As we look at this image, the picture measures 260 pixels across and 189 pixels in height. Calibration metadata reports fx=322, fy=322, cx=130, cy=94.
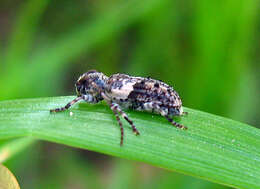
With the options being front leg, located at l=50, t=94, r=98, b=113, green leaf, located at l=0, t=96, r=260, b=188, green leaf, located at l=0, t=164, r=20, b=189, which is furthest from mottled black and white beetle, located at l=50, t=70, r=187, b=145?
green leaf, located at l=0, t=164, r=20, b=189

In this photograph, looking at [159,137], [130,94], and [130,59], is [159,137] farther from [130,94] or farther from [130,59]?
[130,59]

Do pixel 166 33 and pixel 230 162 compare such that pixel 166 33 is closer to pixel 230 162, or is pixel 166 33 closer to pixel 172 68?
pixel 172 68

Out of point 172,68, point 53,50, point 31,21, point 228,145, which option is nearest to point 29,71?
point 53,50

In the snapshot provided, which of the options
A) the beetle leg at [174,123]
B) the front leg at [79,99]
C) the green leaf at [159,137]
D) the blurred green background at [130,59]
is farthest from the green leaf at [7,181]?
the blurred green background at [130,59]

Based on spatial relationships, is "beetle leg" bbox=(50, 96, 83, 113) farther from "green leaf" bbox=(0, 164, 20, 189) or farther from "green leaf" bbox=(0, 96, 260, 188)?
"green leaf" bbox=(0, 164, 20, 189)

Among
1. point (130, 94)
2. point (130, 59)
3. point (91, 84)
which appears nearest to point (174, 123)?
point (130, 94)

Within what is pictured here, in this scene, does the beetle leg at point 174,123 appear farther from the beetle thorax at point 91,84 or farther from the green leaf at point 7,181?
the green leaf at point 7,181
